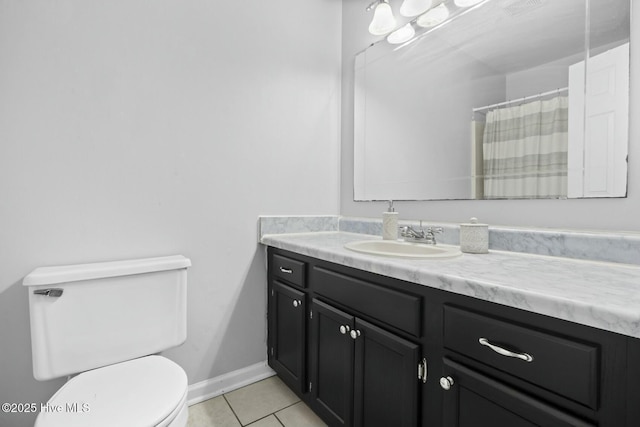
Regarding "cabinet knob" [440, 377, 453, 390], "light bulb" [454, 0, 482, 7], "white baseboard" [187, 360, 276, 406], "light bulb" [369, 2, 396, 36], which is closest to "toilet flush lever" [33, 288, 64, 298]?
"white baseboard" [187, 360, 276, 406]

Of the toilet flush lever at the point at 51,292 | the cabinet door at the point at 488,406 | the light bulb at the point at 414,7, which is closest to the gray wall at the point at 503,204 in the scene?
the light bulb at the point at 414,7

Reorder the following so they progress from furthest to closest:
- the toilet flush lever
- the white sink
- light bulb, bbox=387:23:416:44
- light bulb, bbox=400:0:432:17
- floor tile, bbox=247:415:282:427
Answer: light bulb, bbox=387:23:416:44 → light bulb, bbox=400:0:432:17 → floor tile, bbox=247:415:282:427 → the white sink → the toilet flush lever

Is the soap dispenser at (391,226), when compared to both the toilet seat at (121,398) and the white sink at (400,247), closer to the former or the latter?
the white sink at (400,247)

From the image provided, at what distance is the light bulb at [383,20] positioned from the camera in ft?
5.56

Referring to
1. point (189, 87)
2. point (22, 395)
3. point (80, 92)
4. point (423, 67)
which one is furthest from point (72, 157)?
point (423, 67)

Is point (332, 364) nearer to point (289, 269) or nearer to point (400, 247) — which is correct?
point (289, 269)

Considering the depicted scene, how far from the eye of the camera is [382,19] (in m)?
1.71

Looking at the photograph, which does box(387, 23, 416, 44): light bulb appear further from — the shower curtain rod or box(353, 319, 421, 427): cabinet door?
box(353, 319, 421, 427): cabinet door

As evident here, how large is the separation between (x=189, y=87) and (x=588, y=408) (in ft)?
6.07

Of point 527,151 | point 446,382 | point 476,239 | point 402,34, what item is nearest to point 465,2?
point 402,34

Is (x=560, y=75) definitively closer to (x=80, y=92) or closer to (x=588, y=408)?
(x=588, y=408)

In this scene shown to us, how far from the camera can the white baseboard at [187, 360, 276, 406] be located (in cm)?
161

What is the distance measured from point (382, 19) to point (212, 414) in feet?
7.52

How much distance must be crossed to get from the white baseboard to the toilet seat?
1.90ft
